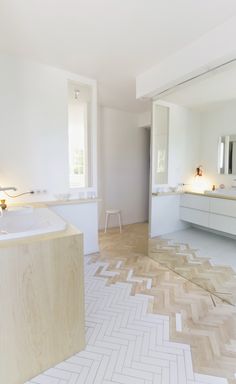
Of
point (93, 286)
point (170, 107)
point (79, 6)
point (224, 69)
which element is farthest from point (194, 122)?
point (93, 286)

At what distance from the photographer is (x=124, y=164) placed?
472cm

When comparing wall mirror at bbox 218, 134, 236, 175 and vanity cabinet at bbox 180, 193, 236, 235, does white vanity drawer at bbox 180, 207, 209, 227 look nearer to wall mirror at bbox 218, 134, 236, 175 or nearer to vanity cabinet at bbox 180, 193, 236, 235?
vanity cabinet at bbox 180, 193, 236, 235

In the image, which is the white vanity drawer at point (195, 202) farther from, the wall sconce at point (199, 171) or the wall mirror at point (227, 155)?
the wall mirror at point (227, 155)

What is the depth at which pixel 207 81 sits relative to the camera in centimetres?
238

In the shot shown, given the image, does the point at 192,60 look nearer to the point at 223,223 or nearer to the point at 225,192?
the point at 225,192

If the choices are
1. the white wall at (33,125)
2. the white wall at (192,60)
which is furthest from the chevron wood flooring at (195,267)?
the white wall at (192,60)

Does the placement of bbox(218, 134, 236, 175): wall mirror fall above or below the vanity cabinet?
above

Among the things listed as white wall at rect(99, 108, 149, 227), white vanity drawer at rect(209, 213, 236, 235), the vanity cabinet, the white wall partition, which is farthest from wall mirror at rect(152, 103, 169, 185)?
white wall at rect(99, 108, 149, 227)

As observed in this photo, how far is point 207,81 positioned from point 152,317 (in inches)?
97.0

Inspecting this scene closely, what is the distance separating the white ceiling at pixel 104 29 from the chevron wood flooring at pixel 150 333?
2.53 m

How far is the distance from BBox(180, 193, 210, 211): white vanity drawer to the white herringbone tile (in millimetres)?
1815

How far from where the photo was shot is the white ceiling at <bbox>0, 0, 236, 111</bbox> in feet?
5.54

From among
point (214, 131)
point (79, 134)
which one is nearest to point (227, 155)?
point (214, 131)

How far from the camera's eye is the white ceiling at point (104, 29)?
1.69 metres
